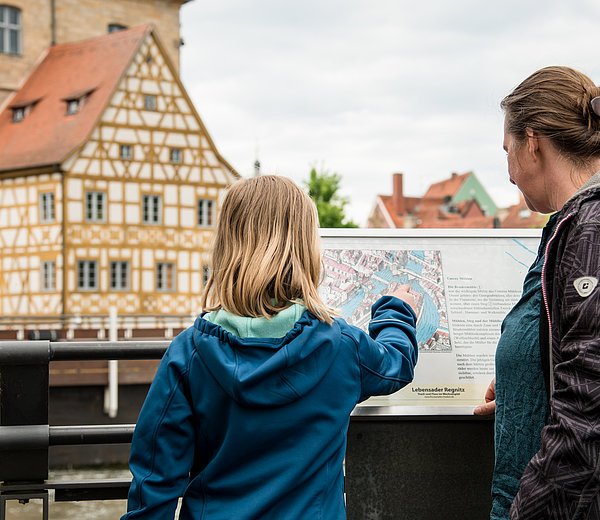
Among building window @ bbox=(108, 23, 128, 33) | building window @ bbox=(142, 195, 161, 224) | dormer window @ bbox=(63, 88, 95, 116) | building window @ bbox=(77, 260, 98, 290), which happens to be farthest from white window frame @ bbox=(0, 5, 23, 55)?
building window @ bbox=(77, 260, 98, 290)

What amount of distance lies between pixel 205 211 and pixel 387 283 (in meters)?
28.3

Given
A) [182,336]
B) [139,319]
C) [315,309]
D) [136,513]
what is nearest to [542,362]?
[315,309]

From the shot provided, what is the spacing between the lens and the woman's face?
2.17m

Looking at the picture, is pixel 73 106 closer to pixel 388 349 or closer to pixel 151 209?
pixel 151 209

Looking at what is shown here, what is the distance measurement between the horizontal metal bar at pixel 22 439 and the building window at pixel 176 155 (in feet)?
91.2

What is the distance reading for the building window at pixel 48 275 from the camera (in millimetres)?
28859

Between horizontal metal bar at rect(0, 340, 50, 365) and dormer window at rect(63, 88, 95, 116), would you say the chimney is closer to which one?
dormer window at rect(63, 88, 95, 116)

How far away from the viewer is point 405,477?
117 inches

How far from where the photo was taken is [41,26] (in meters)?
34.0

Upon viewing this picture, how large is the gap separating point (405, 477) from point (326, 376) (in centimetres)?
87

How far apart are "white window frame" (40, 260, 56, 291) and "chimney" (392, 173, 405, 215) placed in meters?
36.7

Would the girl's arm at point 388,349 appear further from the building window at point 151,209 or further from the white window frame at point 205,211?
the white window frame at point 205,211

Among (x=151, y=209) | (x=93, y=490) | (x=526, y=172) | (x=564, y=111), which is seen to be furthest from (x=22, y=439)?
(x=151, y=209)

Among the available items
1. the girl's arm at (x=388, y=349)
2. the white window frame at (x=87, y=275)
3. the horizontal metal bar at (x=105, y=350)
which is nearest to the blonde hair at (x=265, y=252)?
the girl's arm at (x=388, y=349)
